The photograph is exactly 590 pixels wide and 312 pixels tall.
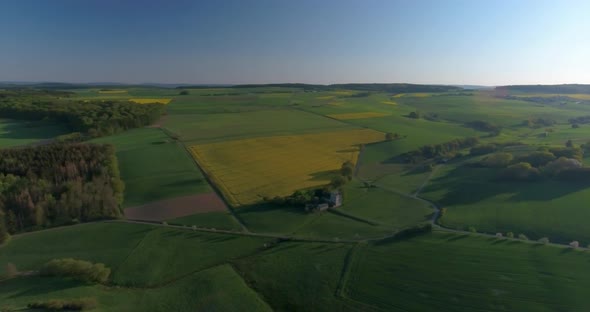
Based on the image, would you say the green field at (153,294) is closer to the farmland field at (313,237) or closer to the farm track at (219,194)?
the farmland field at (313,237)

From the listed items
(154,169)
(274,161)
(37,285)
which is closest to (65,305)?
(37,285)

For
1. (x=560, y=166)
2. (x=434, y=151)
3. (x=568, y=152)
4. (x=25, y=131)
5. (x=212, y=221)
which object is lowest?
(x=212, y=221)

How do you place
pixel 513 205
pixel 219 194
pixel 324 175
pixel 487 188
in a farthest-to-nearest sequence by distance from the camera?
pixel 324 175 < pixel 487 188 < pixel 219 194 < pixel 513 205

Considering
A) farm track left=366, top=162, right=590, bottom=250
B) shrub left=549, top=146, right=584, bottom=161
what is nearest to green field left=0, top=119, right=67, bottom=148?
farm track left=366, top=162, right=590, bottom=250

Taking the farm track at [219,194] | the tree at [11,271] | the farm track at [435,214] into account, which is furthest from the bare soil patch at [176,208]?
the farm track at [435,214]

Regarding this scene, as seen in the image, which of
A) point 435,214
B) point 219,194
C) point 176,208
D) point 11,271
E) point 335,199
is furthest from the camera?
point 219,194

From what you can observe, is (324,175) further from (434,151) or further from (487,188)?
(434,151)

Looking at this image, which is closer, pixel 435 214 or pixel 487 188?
pixel 435 214
